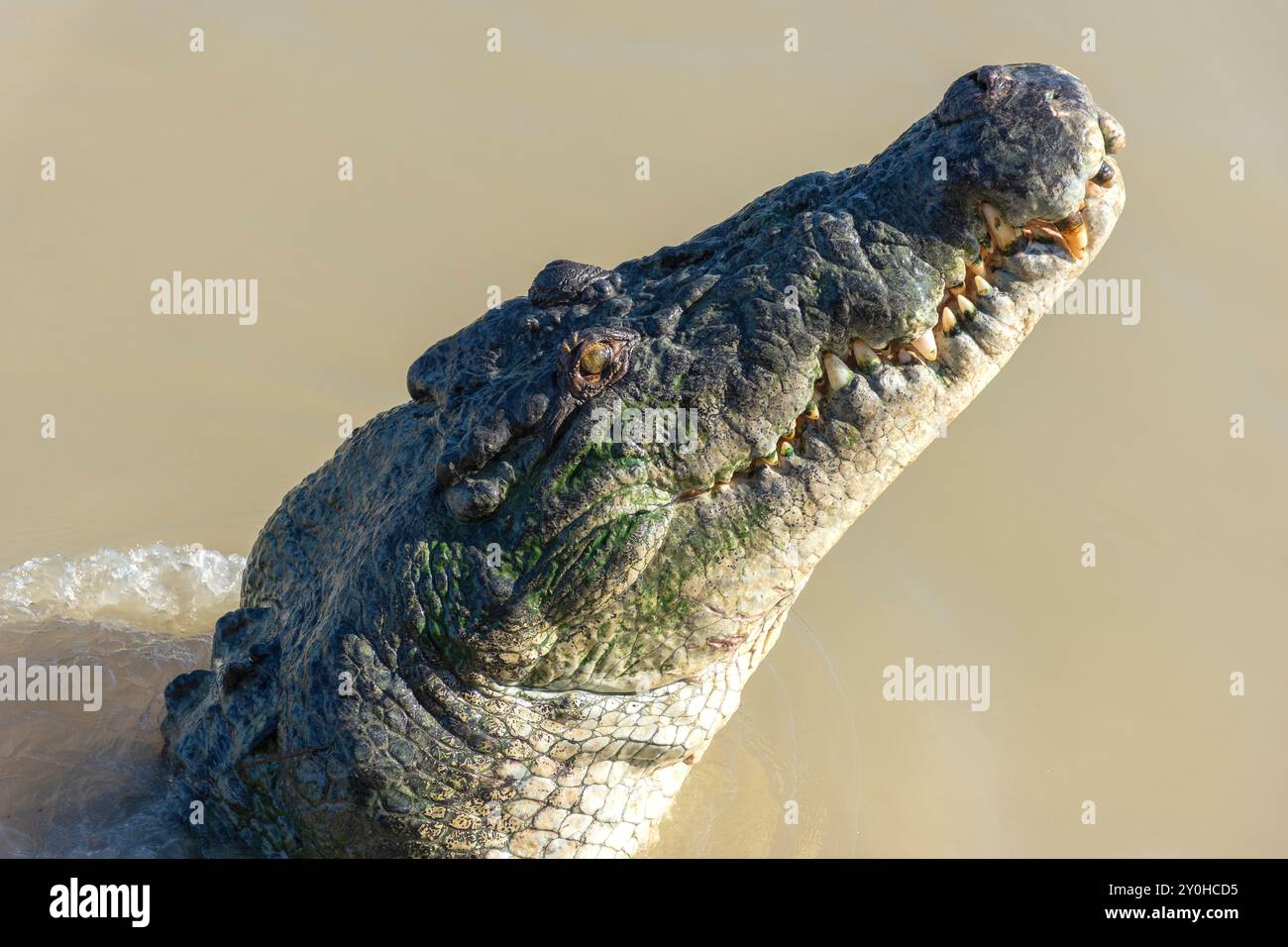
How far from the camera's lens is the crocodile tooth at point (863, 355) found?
373cm

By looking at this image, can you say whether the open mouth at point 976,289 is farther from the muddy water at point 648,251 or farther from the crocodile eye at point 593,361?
the muddy water at point 648,251

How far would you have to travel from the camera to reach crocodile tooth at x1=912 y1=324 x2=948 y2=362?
3.75 meters

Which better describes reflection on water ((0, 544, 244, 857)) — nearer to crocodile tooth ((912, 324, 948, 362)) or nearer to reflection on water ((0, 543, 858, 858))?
reflection on water ((0, 543, 858, 858))

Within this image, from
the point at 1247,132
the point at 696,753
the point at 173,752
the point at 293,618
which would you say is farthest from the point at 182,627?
the point at 1247,132

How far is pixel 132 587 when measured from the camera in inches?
268

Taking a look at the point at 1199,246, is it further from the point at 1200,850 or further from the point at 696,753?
the point at 696,753


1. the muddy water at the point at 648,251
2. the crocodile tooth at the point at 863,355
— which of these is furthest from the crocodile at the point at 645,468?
the muddy water at the point at 648,251

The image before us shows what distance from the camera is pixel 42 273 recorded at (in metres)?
9.05

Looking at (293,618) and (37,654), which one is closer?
(293,618)

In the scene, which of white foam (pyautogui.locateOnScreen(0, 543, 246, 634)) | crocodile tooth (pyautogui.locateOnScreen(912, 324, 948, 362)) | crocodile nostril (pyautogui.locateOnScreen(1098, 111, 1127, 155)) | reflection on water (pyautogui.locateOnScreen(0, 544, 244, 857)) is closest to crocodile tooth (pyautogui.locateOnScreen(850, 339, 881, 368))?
crocodile tooth (pyautogui.locateOnScreen(912, 324, 948, 362))

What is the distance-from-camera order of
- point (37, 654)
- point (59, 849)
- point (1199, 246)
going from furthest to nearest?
point (1199, 246) < point (37, 654) < point (59, 849)

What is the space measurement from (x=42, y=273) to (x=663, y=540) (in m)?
6.81

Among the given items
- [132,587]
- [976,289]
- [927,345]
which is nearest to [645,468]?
[927,345]

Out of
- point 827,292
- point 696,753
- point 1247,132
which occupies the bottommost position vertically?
point 696,753
